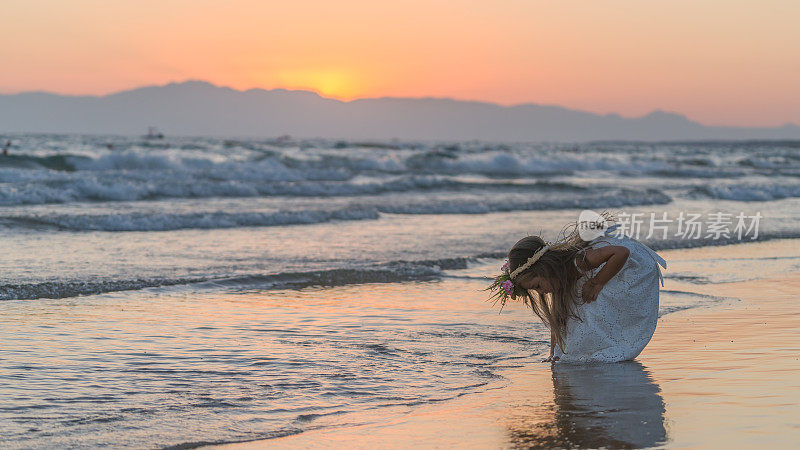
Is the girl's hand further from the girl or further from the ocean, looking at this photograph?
the ocean

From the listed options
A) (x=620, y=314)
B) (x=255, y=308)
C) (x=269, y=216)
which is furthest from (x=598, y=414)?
(x=269, y=216)

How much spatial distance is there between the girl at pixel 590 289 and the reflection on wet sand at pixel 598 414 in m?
0.21

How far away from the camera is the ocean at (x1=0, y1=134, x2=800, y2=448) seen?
5309 millimetres

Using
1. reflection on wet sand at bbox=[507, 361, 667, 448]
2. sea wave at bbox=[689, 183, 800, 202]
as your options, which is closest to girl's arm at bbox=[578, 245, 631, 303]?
reflection on wet sand at bbox=[507, 361, 667, 448]

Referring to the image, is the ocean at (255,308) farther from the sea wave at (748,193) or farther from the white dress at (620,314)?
the sea wave at (748,193)

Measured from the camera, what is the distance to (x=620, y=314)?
6223 millimetres

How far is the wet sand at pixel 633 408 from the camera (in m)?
4.59

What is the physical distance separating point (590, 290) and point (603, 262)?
257 millimetres

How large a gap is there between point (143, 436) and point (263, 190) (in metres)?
21.6

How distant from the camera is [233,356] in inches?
258

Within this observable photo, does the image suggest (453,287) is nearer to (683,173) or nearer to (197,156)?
(197,156)

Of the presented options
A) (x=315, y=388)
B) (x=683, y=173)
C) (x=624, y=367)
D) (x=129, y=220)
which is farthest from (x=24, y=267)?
(x=683, y=173)

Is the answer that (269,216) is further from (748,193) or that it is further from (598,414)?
(748,193)

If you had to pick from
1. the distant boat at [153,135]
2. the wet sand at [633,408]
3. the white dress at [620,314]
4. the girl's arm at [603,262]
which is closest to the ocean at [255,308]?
the wet sand at [633,408]
